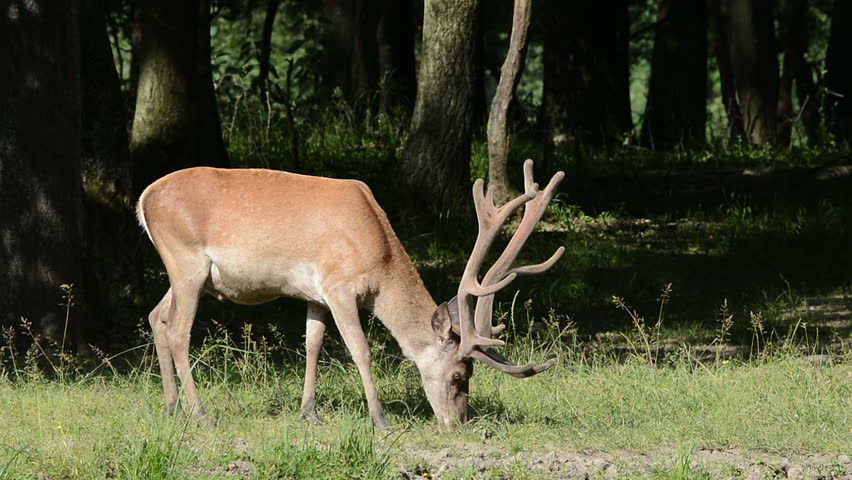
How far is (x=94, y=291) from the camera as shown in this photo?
9.19 m

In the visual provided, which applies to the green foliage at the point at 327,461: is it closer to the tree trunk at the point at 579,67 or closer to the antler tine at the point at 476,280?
the antler tine at the point at 476,280

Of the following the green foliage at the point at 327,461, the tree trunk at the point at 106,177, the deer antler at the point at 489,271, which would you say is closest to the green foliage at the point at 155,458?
the green foliage at the point at 327,461

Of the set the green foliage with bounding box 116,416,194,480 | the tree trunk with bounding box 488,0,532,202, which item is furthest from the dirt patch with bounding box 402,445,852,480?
the tree trunk with bounding box 488,0,532,202

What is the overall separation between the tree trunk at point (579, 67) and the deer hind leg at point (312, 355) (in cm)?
916

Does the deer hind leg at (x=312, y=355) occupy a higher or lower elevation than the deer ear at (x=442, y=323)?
lower

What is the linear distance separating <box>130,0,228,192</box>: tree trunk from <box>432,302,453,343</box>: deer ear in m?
6.04

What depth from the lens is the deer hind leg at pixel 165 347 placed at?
23.4 feet

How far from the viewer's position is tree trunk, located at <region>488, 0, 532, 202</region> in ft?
37.9

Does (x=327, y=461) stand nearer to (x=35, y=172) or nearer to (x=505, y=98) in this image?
(x=35, y=172)

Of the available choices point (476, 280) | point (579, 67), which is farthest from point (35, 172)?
point (579, 67)

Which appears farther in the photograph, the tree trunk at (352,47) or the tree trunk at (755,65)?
the tree trunk at (755,65)

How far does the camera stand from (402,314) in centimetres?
706

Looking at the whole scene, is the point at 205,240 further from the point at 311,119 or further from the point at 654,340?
the point at 311,119

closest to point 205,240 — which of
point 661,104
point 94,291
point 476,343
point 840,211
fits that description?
point 476,343
